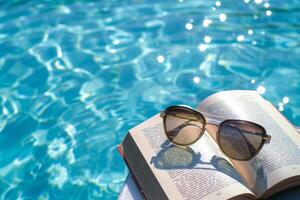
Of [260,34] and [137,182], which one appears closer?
[137,182]

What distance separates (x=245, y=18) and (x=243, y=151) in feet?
6.94

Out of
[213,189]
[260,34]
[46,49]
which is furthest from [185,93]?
[213,189]

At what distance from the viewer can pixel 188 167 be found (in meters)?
1.50

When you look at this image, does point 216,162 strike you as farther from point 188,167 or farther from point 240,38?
point 240,38

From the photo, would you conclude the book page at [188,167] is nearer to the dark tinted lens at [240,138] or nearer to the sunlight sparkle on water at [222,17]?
the dark tinted lens at [240,138]

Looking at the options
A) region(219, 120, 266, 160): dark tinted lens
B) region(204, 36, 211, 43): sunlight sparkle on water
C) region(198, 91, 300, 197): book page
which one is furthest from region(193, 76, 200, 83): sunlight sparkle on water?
region(219, 120, 266, 160): dark tinted lens

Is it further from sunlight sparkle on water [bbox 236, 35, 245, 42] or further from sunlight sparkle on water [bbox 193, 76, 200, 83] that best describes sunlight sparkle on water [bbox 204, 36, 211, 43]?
sunlight sparkle on water [bbox 193, 76, 200, 83]

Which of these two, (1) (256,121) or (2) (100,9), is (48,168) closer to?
(1) (256,121)

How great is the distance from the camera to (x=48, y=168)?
8.04 feet

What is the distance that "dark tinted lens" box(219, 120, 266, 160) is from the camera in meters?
1.54

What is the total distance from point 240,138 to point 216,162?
143 millimetres

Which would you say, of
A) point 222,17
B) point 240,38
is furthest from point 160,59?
point 222,17

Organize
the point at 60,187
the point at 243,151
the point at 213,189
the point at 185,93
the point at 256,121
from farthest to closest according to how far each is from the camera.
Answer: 1. the point at 185,93
2. the point at 60,187
3. the point at 256,121
4. the point at 243,151
5. the point at 213,189

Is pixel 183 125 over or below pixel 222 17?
over
